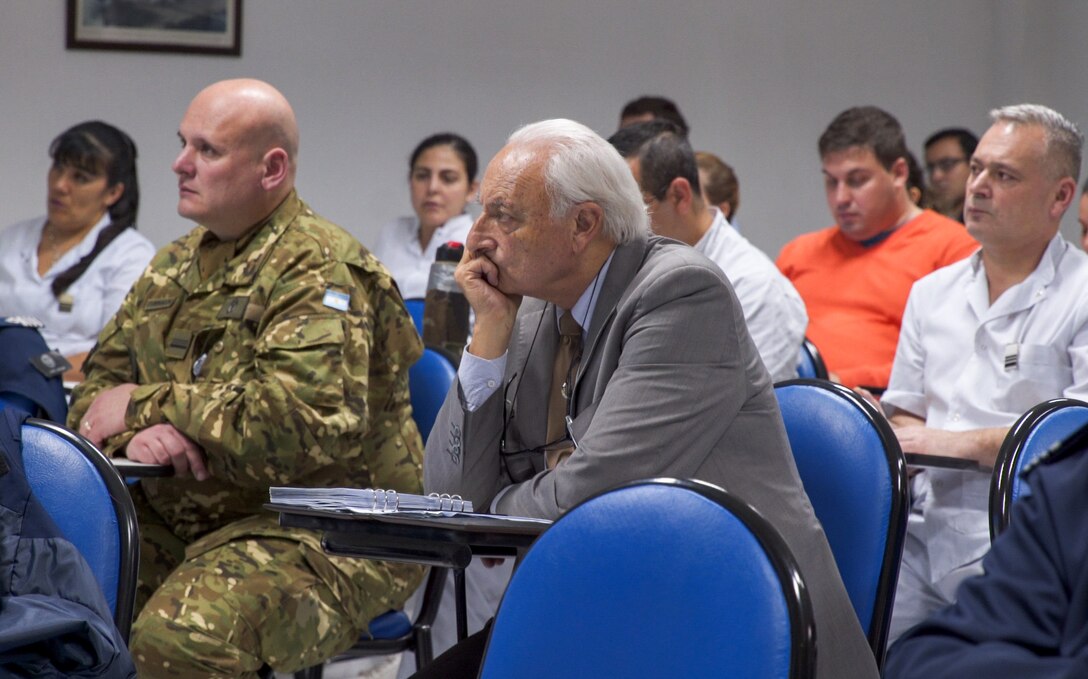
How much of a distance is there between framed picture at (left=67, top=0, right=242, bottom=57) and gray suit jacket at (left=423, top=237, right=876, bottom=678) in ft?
14.8

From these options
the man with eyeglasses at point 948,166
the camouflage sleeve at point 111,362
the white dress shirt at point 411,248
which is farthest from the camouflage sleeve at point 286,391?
the man with eyeglasses at point 948,166

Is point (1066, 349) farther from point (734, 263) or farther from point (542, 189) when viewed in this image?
point (542, 189)

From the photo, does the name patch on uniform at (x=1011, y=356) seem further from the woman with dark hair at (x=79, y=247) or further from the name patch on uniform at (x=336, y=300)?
the woman with dark hair at (x=79, y=247)

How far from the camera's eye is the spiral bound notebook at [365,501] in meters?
1.70

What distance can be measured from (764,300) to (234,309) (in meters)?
1.52

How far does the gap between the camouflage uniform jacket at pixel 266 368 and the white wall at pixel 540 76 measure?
138 inches

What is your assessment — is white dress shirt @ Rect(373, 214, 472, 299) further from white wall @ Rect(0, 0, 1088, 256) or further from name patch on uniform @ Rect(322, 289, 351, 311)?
name patch on uniform @ Rect(322, 289, 351, 311)

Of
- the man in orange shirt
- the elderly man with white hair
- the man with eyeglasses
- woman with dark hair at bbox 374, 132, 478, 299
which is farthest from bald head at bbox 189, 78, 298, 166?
the man with eyeglasses

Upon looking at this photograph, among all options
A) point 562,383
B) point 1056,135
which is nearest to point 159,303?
point 562,383

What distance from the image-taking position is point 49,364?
277 cm

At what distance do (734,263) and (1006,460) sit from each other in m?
1.70

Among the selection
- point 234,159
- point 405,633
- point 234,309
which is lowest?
point 405,633

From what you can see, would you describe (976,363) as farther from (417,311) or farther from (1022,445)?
(417,311)

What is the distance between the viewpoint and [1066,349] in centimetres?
278
